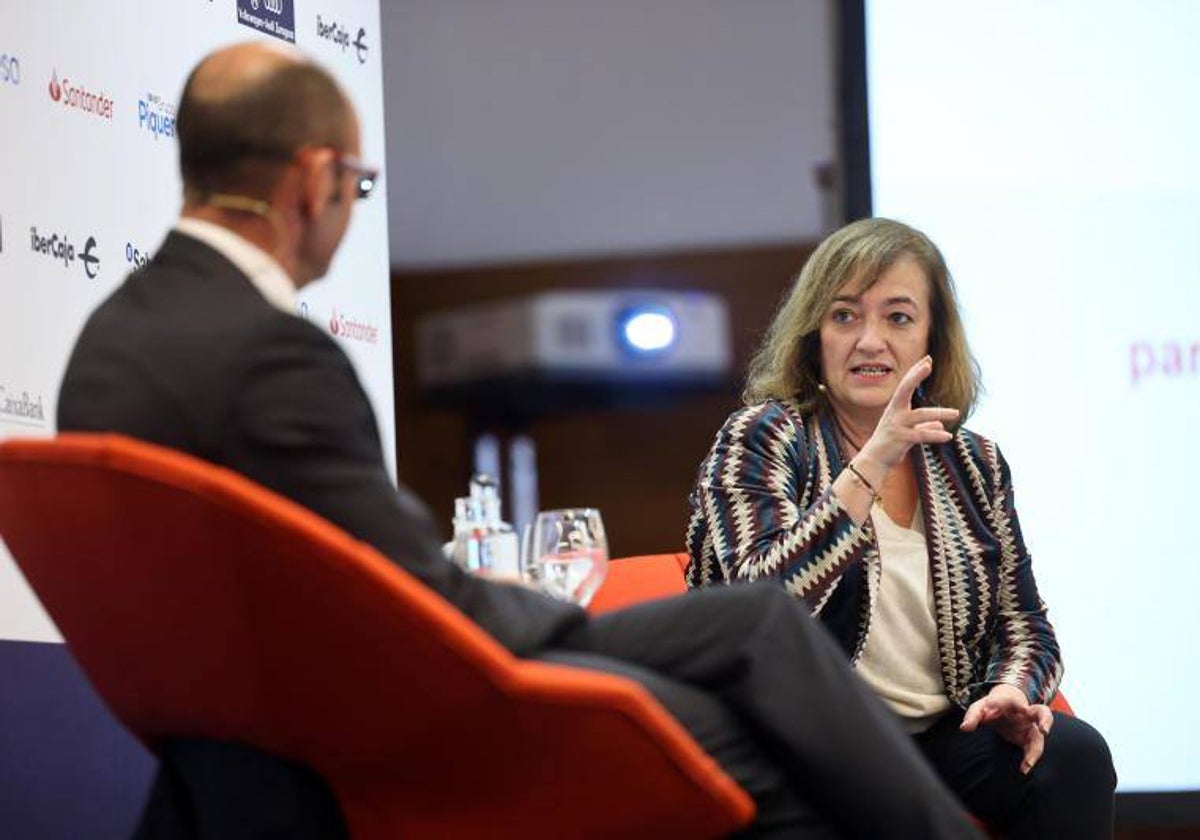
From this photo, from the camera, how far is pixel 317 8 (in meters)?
4.57

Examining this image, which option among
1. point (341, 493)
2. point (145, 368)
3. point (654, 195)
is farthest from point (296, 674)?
point (654, 195)

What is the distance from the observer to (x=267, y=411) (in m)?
1.88

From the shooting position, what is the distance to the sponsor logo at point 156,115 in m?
3.83

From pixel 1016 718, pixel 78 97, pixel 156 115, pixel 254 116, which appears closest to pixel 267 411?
pixel 254 116

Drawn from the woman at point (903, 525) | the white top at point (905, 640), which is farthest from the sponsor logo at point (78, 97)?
the white top at point (905, 640)

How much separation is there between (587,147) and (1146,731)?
4936 mm

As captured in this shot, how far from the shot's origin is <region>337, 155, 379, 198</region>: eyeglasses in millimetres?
2043

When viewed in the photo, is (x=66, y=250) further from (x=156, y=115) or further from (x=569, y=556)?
(x=569, y=556)

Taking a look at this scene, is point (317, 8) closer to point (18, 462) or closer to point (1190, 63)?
point (1190, 63)

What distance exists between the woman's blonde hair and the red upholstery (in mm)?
1247

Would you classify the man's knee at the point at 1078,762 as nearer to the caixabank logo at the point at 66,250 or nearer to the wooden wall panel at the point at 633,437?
the caixabank logo at the point at 66,250

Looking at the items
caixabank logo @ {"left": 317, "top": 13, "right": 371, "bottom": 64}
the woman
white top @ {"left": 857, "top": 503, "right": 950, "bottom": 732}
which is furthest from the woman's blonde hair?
caixabank logo @ {"left": 317, "top": 13, "right": 371, "bottom": 64}

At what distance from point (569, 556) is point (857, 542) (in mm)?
573

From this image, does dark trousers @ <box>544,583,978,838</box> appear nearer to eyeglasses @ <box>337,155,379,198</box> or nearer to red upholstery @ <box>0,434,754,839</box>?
red upholstery @ <box>0,434,754,839</box>
